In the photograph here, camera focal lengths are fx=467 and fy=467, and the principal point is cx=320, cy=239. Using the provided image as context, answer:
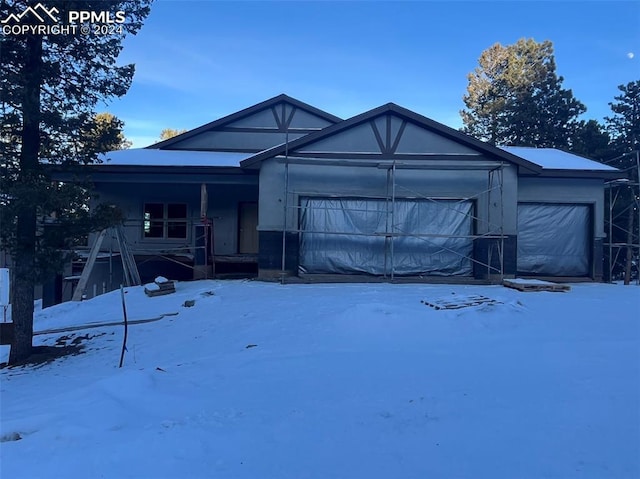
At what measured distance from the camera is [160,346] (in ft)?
25.3

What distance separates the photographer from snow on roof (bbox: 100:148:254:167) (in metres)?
14.6

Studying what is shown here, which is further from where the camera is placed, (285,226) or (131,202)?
(131,202)

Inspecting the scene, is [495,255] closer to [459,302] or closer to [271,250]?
[459,302]

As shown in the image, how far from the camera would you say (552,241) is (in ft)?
48.6

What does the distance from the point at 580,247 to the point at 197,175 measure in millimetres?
12278

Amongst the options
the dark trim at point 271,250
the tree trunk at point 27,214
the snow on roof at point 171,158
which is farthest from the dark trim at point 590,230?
the tree trunk at point 27,214

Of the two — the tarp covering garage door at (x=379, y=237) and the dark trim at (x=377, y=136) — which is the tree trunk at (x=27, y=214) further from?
the dark trim at (x=377, y=136)

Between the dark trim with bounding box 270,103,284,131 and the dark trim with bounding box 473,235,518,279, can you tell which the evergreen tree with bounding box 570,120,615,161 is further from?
the dark trim with bounding box 270,103,284,131

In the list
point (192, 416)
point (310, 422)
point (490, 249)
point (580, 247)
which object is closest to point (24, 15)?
point (192, 416)

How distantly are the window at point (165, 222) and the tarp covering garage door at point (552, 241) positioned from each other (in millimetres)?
11317

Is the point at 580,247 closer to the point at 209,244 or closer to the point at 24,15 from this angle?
the point at 209,244

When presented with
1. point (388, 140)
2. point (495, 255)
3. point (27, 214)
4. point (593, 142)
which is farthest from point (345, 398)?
point (593, 142)

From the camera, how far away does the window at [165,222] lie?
53.8 ft

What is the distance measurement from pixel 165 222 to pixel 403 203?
8358mm
